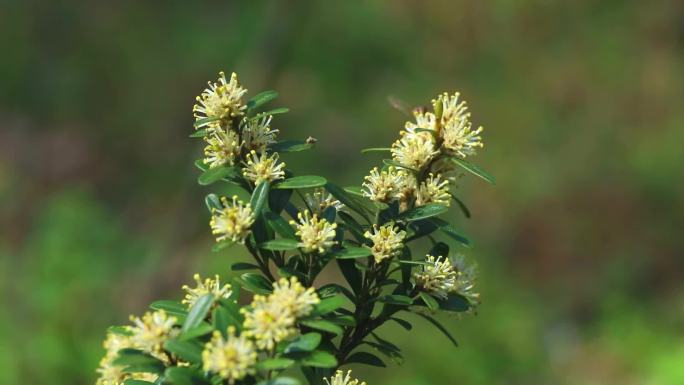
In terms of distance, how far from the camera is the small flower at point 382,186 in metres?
1.00

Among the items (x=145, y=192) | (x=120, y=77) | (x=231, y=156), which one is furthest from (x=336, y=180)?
(x=231, y=156)

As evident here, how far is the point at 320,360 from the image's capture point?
825mm

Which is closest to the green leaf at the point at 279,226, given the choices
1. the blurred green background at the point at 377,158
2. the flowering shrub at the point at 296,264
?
the flowering shrub at the point at 296,264

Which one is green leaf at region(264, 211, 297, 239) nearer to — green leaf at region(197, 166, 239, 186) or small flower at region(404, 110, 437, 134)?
green leaf at region(197, 166, 239, 186)

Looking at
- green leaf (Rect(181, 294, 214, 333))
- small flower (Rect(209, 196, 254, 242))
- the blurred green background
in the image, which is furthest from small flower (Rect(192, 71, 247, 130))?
the blurred green background

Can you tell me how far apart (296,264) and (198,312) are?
16 cm

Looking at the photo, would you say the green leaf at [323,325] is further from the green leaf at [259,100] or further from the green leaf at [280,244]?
the green leaf at [259,100]

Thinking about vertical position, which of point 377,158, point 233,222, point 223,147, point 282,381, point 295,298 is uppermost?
point 377,158

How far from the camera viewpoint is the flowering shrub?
840 millimetres

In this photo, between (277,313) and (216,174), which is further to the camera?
(216,174)

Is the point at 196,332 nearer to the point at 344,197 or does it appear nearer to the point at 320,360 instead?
the point at 320,360

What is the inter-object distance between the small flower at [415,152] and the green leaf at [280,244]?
181 millimetres

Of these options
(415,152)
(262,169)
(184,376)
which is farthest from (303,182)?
(184,376)

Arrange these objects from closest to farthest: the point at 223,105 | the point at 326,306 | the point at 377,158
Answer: the point at 326,306
the point at 223,105
the point at 377,158
